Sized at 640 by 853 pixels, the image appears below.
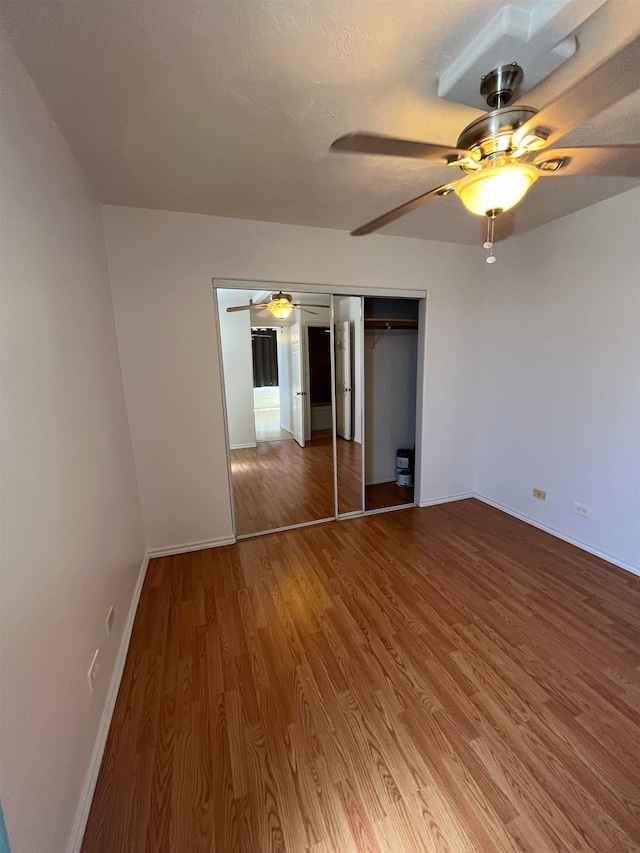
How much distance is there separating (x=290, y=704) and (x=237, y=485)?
2.56 metres

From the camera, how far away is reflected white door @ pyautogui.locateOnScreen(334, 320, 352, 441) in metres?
3.36

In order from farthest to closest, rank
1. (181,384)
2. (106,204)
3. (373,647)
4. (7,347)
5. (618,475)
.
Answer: (181,384), (618,475), (106,204), (373,647), (7,347)

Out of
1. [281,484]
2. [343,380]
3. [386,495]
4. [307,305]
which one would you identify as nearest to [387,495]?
[386,495]

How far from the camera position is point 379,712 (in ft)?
5.22

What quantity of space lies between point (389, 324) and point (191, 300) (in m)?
2.17

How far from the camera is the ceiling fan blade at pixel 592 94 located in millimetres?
839

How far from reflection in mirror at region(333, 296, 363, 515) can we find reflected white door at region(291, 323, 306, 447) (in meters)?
0.46

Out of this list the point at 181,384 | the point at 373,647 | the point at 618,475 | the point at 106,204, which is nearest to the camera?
the point at 373,647

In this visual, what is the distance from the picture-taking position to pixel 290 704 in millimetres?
1637

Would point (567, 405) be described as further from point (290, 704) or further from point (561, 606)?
point (290, 704)

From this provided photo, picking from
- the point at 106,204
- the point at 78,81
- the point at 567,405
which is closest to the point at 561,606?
the point at 567,405

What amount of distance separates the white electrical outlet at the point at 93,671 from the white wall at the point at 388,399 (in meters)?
3.22

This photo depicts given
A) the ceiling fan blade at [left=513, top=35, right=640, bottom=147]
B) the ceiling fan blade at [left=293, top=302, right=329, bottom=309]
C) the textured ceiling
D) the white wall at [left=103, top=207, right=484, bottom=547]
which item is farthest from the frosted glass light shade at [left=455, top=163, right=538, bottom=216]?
the ceiling fan blade at [left=293, top=302, right=329, bottom=309]

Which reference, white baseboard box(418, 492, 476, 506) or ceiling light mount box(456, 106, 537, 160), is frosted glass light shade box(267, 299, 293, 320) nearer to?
ceiling light mount box(456, 106, 537, 160)
